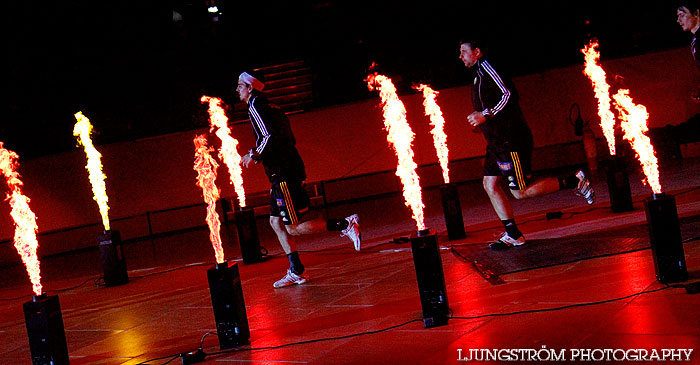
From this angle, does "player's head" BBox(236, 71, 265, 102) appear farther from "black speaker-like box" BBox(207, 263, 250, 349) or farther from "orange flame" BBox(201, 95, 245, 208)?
"orange flame" BBox(201, 95, 245, 208)

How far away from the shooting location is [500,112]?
7113 mm

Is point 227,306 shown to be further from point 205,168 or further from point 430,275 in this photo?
point 205,168

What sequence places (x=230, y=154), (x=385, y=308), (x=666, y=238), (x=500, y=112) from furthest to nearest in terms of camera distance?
(x=230, y=154) < (x=500, y=112) < (x=385, y=308) < (x=666, y=238)

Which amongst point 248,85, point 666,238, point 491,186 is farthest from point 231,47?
point 666,238

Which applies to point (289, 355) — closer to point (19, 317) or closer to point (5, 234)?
point (19, 317)

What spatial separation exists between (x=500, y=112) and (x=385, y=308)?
8.18 ft

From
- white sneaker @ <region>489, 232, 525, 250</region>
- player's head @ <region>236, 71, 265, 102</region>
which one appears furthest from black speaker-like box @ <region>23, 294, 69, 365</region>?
white sneaker @ <region>489, 232, 525, 250</region>

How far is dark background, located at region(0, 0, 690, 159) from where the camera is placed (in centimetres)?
1647

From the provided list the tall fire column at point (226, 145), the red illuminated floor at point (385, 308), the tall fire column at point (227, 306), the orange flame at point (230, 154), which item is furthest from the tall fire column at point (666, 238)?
the orange flame at point (230, 154)

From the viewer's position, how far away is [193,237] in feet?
47.8

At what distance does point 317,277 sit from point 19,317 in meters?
3.21

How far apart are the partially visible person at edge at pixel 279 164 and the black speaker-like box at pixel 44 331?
257 cm

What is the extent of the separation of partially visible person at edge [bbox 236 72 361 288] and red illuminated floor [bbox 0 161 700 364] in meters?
0.52

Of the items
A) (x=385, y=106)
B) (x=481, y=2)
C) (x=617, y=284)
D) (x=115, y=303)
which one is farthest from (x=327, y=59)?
(x=617, y=284)
